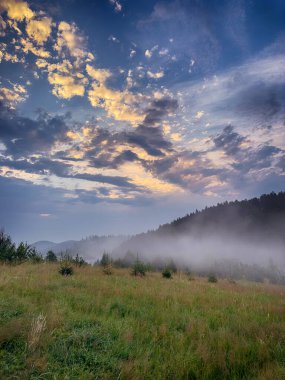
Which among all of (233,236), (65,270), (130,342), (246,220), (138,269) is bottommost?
(130,342)

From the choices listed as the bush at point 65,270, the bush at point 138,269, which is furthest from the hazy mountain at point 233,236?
the bush at point 65,270

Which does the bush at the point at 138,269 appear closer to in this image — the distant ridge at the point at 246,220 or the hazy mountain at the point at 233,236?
the hazy mountain at the point at 233,236

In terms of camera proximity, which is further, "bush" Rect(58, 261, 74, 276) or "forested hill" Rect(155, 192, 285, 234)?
"forested hill" Rect(155, 192, 285, 234)

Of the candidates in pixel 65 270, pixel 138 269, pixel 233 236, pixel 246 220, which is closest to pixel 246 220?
pixel 246 220

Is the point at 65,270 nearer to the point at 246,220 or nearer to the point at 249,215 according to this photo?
the point at 249,215

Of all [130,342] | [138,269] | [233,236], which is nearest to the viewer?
[130,342]

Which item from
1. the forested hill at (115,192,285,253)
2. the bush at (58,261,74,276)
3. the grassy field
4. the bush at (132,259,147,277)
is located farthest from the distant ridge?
the grassy field

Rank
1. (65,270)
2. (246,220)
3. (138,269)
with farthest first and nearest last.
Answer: (246,220) < (138,269) < (65,270)

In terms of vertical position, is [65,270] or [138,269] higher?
[65,270]

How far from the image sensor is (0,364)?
4148mm

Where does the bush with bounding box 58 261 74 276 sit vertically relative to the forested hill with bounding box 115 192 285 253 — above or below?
below

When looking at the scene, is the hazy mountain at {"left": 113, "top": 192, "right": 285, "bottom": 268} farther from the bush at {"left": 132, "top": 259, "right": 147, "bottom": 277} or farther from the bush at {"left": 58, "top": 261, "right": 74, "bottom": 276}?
the bush at {"left": 58, "top": 261, "right": 74, "bottom": 276}

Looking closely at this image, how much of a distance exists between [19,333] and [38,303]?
2.76 metres

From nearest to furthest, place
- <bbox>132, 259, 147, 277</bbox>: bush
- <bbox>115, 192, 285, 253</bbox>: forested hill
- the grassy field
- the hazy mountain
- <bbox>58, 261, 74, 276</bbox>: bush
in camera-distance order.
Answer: the grassy field → <bbox>58, 261, 74, 276</bbox>: bush → <bbox>132, 259, 147, 277</bbox>: bush → the hazy mountain → <bbox>115, 192, 285, 253</bbox>: forested hill
